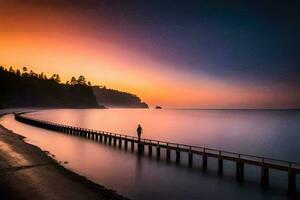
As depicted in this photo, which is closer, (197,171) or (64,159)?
(197,171)

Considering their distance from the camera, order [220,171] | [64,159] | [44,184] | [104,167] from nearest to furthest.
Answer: [44,184] → [220,171] → [104,167] → [64,159]

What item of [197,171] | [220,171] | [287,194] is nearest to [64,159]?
[197,171]

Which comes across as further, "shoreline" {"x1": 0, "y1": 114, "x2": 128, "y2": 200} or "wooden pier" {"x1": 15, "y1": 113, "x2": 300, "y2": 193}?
"wooden pier" {"x1": 15, "y1": 113, "x2": 300, "y2": 193}

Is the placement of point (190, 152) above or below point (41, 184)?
below

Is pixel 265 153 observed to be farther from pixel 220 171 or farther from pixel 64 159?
pixel 64 159

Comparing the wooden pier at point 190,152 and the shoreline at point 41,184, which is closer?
the shoreline at point 41,184

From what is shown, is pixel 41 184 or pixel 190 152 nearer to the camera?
pixel 41 184

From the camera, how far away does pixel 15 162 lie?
80.4ft

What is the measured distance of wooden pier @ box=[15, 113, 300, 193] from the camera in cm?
2403

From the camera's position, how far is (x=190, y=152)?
31938 millimetres

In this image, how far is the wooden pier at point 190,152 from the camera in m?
24.0

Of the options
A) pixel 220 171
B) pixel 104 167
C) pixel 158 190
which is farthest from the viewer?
pixel 104 167

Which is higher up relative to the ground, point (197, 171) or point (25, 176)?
Answer: point (25, 176)

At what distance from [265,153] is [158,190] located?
3578 cm
